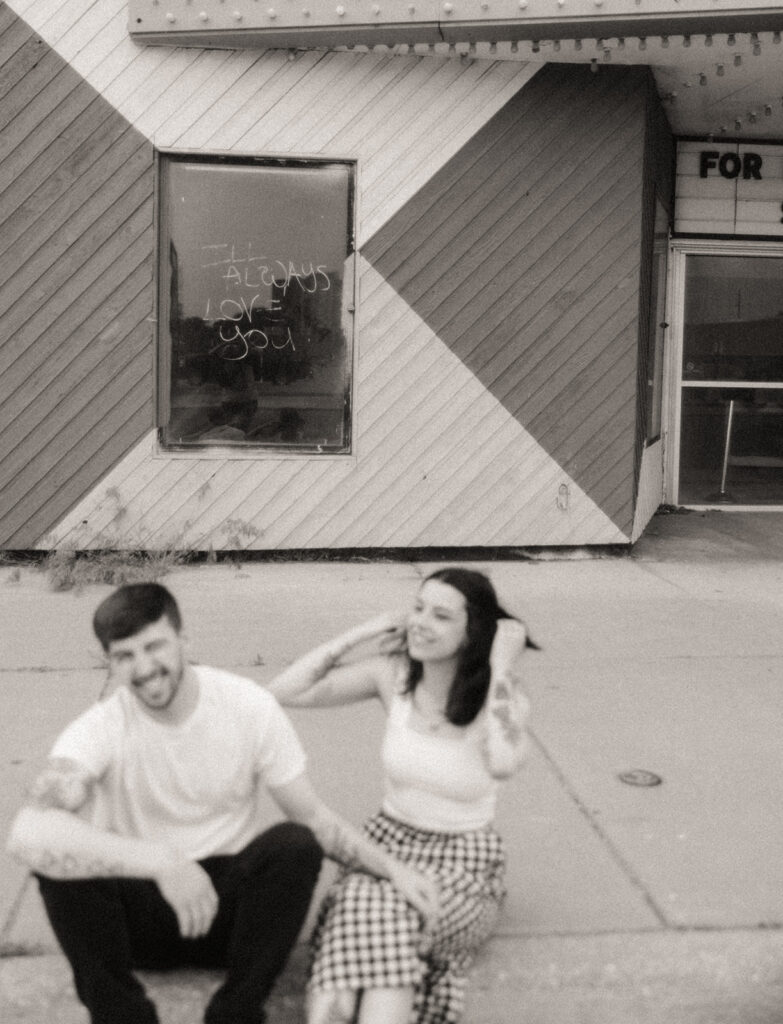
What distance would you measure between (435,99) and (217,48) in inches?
53.9

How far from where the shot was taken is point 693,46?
7676 millimetres

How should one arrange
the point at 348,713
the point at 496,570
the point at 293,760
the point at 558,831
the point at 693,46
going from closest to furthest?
1. the point at 293,760
2. the point at 558,831
3. the point at 348,713
4. the point at 693,46
5. the point at 496,570

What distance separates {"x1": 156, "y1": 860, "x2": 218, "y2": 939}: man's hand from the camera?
9.17 feet

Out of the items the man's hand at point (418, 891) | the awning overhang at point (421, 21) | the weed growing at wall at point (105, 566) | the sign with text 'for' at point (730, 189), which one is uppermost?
the awning overhang at point (421, 21)

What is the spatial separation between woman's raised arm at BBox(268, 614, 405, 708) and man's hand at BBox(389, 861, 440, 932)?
1.92ft

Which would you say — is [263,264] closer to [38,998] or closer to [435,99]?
Result: [435,99]

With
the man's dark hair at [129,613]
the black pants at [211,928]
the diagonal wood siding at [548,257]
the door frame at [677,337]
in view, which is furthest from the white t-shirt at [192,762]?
the door frame at [677,337]

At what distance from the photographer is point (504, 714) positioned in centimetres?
321

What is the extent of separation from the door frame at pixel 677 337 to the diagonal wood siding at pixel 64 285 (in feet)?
15.6

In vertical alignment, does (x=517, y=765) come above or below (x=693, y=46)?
below

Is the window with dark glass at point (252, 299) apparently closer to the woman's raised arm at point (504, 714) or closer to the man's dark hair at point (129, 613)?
the woman's raised arm at point (504, 714)

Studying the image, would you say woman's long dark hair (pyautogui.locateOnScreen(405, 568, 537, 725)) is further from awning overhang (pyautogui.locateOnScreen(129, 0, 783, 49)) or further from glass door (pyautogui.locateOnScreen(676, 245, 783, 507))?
glass door (pyautogui.locateOnScreen(676, 245, 783, 507))

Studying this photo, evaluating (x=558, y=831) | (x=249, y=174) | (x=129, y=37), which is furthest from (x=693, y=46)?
(x=558, y=831)

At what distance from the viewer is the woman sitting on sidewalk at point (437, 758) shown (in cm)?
301
